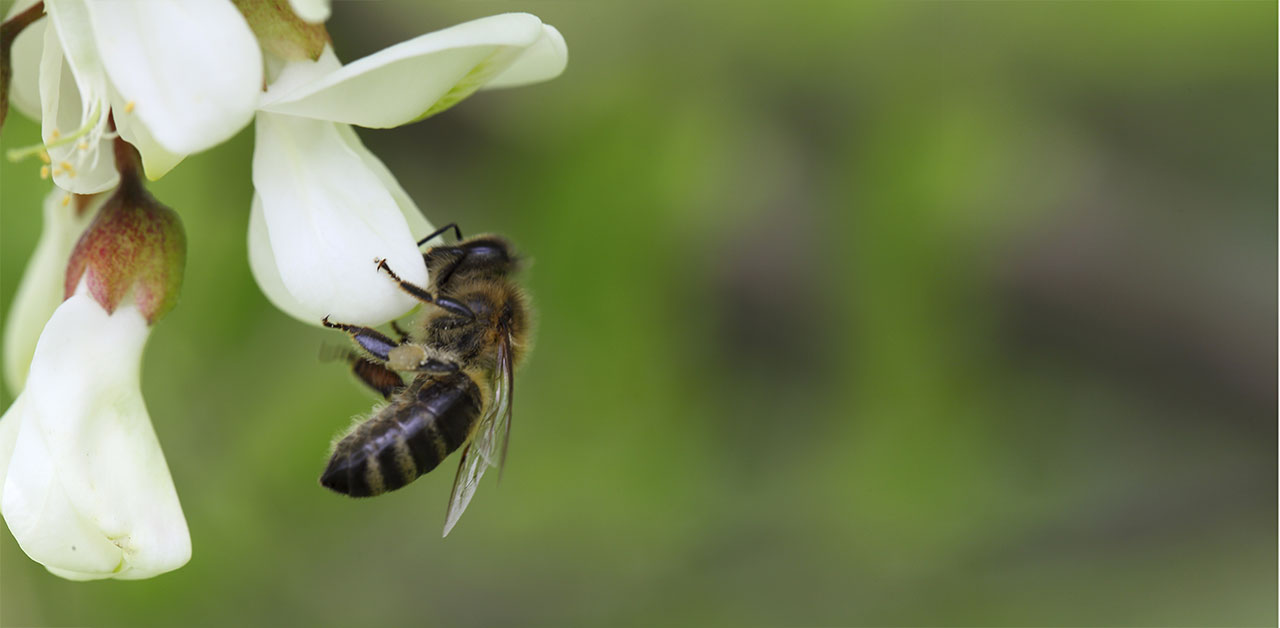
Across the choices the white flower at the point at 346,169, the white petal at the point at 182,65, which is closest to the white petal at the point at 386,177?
the white flower at the point at 346,169

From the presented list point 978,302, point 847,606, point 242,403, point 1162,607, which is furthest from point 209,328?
point 1162,607

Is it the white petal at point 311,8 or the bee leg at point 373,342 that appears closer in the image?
the white petal at point 311,8

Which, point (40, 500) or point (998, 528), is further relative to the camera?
point (998, 528)

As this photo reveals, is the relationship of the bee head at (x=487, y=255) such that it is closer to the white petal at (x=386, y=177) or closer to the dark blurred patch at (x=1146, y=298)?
the white petal at (x=386, y=177)

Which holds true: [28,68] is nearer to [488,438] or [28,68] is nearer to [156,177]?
[156,177]

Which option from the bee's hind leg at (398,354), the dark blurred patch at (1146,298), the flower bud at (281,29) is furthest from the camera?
the dark blurred patch at (1146,298)

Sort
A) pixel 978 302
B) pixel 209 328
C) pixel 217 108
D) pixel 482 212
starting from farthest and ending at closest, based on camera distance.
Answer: pixel 978 302 < pixel 482 212 < pixel 209 328 < pixel 217 108

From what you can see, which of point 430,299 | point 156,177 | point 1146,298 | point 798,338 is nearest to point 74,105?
point 156,177

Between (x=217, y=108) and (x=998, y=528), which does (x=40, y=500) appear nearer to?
(x=217, y=108)
